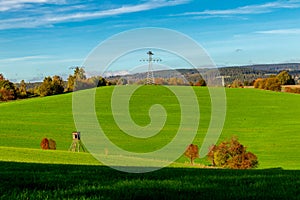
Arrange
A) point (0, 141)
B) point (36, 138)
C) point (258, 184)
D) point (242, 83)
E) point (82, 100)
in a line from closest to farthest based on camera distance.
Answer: point (258, 184) < point (0, 141) < point (36, 138) < point (82, 100) < point (242, 83)

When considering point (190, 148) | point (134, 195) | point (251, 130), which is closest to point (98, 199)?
point (134, 195)

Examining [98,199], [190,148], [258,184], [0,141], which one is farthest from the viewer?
[0,141]

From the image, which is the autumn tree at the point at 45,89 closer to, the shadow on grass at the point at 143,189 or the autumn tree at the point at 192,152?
the autumn tree at the point at 192,152

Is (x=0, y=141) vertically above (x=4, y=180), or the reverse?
(x=4, y=180)

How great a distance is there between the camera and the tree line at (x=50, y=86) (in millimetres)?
135625

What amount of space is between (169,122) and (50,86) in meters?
65.5

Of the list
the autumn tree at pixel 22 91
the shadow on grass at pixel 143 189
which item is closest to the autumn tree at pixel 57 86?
the autumn tree at pixel 22 91

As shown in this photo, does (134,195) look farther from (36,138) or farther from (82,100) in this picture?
(82,100)

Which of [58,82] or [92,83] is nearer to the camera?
[92,83]

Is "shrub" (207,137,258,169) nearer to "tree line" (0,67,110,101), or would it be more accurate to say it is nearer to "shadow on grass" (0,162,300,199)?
"shadow on grass" (0,162,300,199)

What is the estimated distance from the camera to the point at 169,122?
285 ft

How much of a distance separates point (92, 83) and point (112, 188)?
12213 cm

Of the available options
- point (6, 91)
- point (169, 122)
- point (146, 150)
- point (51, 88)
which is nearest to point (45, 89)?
point (51, 88)

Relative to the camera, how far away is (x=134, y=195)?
814 centimetres
